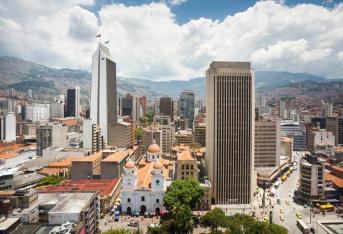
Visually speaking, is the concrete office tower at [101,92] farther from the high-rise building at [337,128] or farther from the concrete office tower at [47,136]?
the high-rise building at [337,128]

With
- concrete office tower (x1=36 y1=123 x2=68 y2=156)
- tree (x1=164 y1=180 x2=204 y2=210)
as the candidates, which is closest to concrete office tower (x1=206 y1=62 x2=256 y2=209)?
tree (x1=164 y1=180 x2=204 y2=210)

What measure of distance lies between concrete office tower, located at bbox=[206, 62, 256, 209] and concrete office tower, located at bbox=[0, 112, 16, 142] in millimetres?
104716

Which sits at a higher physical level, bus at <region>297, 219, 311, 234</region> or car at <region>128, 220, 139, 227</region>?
bus at <region>297, 219, 311, 234</region>

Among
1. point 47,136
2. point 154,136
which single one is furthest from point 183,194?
point 47,136

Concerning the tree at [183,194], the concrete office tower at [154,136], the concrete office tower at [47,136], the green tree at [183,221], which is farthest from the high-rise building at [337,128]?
the green tree at [183,221]

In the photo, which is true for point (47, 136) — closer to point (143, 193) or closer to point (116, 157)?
point (116, 157)

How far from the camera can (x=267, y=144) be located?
106562mm

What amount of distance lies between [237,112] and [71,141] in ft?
271

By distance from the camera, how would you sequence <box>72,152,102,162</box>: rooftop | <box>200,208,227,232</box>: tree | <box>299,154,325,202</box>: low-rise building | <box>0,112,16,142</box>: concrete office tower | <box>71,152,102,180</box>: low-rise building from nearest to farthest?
<box>200,208,227,232</box>: tree
<box>299,154,325,202</box>: low-rise building
<box>71,152,102,180</box>: low-rise building
<box>72,152,102,162</box>: rooftop
<box>0,112,16,142</box>: concrete office tower

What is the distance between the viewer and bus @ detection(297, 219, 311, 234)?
199ft

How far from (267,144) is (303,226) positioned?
153ft

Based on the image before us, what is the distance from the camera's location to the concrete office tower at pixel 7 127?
14700 centimetres

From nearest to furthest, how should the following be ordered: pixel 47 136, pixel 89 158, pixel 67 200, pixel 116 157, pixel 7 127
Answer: pixel 67 200 → pixel 116 157 → pixel 89 158 → pixel 47 136 → pixel 7 127

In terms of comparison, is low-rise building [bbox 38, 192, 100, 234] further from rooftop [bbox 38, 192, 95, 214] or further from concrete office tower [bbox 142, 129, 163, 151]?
concrete office tower [bbox 142, 129, 163, 151]
